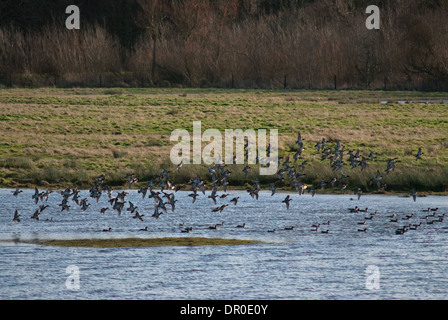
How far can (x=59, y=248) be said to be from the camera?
19422mm

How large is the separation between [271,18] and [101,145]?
42258mm

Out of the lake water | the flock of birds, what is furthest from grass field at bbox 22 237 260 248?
the flock of birds

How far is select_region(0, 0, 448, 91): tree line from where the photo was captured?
209ft

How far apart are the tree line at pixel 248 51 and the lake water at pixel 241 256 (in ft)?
129

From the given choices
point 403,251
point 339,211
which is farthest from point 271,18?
point 403,251

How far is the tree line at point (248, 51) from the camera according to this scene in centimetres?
6372

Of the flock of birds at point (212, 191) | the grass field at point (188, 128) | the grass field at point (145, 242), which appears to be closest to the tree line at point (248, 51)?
the grass field at point (188, 128)

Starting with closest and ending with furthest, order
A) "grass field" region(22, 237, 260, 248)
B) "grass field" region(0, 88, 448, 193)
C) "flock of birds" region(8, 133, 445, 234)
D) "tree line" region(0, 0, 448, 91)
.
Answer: "grass field" region(22, 237, 260, 248) < "flock of birds" region(8, 133, 445, 234) < "grass field" region(0, 88, 448, 193) < "tree line" region(0, 0, 448, 91)

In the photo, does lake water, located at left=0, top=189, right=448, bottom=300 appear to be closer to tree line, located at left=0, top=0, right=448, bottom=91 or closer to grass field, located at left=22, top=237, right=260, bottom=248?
grass field, located at left=22, top=237, right=260, bottom=248

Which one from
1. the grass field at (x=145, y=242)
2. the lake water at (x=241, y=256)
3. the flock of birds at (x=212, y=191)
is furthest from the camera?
the flock of birds at (x=212, y=191)

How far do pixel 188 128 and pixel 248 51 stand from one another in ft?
92.2

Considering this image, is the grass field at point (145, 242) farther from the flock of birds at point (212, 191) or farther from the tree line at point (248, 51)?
the tree line at point (248, 51)

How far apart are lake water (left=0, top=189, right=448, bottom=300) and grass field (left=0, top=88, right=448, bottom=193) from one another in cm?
315

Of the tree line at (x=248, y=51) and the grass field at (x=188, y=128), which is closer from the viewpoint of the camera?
the grass field at (x=188, y=128)
